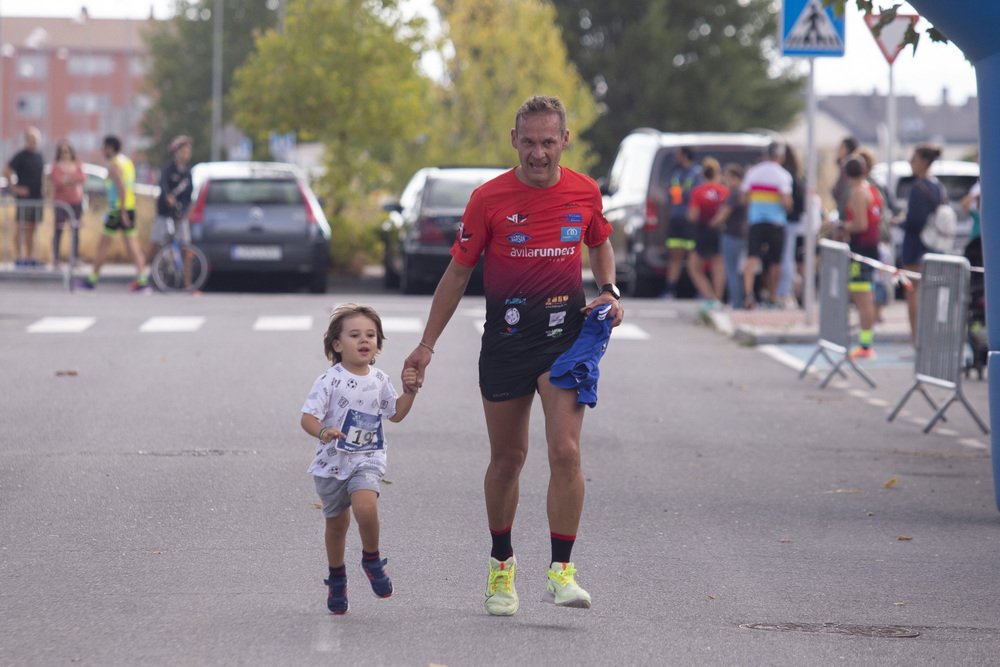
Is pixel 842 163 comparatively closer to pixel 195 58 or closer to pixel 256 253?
pixel 256 253

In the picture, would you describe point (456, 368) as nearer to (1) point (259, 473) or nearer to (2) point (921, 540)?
(1) point (259, 473)

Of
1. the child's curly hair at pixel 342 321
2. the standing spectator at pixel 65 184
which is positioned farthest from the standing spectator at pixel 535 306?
the standing spectator at pixel 65 184

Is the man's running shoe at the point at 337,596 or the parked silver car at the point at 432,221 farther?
the parked silver car at the point at 432,221

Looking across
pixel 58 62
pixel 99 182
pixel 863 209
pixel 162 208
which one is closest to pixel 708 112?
pixel 99 182

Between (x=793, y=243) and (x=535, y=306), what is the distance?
532 inches

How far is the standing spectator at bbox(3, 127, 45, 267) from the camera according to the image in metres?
21.6

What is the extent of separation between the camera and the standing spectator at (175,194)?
63.6 ft

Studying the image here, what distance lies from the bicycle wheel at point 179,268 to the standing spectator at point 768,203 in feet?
23.2

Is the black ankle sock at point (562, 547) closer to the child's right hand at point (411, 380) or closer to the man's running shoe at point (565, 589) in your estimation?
the man's running shoe at point (565, 589)

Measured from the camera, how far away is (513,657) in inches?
192

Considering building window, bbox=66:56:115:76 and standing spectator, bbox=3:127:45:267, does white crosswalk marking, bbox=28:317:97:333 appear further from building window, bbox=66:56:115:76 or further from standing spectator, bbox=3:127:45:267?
building window, bbox=66:56:115:76

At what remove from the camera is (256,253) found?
811 inches

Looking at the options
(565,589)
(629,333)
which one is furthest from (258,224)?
(565,589)

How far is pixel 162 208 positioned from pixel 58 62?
115m
